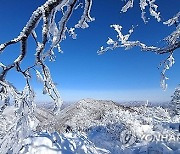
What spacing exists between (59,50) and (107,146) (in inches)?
312

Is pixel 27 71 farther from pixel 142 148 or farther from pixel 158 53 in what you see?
pixel 142 148

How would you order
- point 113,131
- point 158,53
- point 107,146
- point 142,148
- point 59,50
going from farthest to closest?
1. point 113,131
2. point 107,146
3. point 142,148
4. point 158,53
5. point 59,50

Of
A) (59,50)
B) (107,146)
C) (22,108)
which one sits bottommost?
(107,146)

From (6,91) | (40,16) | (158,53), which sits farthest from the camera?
(158,53)

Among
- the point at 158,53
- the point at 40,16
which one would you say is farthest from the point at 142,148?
the point at 40,16

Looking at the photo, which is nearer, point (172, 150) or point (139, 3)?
point (139, 3)

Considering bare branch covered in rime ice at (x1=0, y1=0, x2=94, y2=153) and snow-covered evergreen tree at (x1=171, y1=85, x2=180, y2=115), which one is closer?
bare branch covered in rime ice at (x1=0, y1=0, x2=94, y2=153)

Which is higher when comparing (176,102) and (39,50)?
(176,102)

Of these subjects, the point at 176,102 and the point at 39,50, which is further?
the point at 176,102

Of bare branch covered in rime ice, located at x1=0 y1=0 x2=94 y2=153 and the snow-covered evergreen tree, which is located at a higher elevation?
the snow-covered evergreen tree

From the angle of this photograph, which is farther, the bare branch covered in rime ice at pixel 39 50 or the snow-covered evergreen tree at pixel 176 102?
the snow-covered evergreen tree at pixel 176 102

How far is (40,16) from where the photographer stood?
1974 millimetres

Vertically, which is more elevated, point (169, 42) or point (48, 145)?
point (169, 42)

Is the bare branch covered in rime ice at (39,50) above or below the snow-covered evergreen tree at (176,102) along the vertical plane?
below
